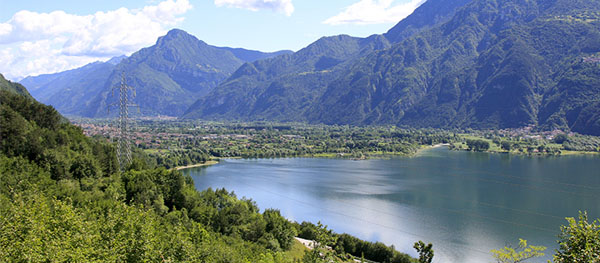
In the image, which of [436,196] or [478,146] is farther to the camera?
[478,146]

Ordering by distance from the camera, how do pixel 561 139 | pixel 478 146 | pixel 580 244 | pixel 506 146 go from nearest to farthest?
pixel 580 244 → pixel 506 146 → pixel 478 146 → pixel 561 139

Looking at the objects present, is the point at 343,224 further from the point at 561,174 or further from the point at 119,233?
the point at 561,174

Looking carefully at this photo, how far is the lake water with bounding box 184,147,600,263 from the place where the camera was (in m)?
35.9

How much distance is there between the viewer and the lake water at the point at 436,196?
35.9 m

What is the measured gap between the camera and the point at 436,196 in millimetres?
50312

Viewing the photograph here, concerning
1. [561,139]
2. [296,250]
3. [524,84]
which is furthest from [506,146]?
[296,250]

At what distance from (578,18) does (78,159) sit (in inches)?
7364

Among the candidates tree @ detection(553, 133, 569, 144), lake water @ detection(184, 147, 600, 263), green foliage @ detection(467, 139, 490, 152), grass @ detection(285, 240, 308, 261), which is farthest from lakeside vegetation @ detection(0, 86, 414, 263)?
tree @ detection(553, 133, 569, 144)

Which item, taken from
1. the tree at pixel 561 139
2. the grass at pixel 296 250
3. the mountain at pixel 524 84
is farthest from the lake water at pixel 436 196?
the mountain at pixel 524 84

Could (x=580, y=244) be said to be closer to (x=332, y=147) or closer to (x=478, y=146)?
(x=332, y=147)

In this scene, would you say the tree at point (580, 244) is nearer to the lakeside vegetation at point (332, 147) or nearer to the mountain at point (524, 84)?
the lakeside vegetation at point (332, 147)

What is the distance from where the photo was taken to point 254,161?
8606cm

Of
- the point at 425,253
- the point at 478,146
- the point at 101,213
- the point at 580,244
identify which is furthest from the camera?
the point at 478,146

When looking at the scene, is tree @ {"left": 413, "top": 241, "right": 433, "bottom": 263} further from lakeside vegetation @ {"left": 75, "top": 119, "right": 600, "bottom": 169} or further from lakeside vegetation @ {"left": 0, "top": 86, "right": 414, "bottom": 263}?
lakeside vegetation @ {"left": 75, "top": 119, "right": 600, "bottom": 169}
